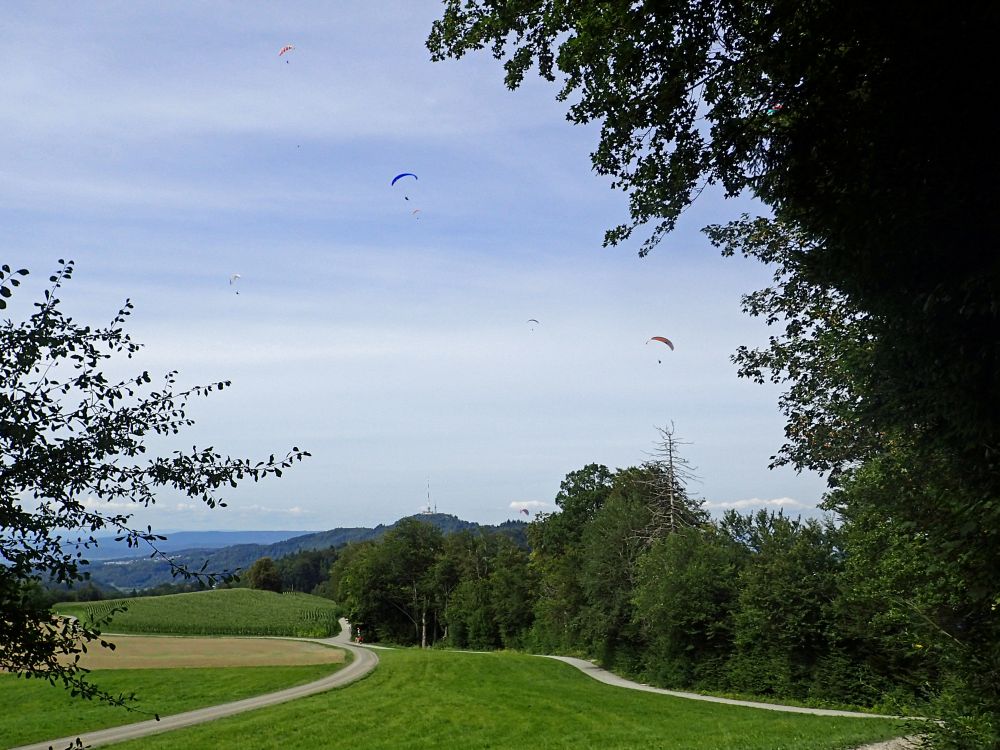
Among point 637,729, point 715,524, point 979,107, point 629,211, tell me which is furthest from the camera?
point 715,524

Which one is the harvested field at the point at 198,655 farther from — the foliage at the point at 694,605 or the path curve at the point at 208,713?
the foliage at the point at 694,605

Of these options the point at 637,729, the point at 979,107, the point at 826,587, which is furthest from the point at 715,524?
the point at 979,107

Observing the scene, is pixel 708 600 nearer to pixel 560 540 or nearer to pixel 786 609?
pixel 786 609

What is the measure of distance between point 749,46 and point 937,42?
2.04 metres

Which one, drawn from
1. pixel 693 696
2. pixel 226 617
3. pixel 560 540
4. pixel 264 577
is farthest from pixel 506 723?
pixel 264 577

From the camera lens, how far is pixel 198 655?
50.8 m

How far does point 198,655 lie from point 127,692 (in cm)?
1999

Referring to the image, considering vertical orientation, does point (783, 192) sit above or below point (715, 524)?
above

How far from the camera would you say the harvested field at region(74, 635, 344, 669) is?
146ft

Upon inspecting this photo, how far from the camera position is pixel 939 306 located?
5.75 meters

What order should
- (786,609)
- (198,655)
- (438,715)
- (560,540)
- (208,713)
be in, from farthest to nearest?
(560,540) < (198,655) < (786,609) < (208,713) < (438,715)

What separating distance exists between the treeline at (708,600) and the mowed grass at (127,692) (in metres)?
18.0

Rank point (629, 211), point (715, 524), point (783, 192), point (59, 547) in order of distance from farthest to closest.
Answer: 1. point (715, 524)
2. point (629, 211)
3. point (783, 192)
4. point (59, 547)

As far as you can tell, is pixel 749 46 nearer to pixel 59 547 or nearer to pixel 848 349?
pixel 848 349
